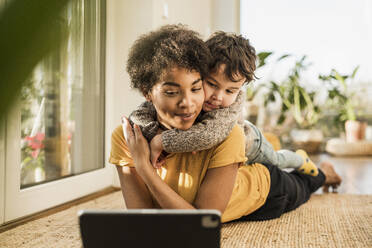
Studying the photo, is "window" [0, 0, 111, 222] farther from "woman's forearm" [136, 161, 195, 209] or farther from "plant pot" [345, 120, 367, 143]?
"plant pot" [345, 120, 367, 143]

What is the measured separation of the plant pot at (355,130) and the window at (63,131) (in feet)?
11.5

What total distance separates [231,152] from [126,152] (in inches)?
14.4

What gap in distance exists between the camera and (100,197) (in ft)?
6.41

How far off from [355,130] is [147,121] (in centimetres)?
409

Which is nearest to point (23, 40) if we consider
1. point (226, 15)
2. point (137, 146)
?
point (137, 146)

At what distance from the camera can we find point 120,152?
1224 mm

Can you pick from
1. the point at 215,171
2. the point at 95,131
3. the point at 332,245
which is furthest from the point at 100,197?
the point at 332,245

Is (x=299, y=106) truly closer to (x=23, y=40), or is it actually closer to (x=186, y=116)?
(x=186, y=116)

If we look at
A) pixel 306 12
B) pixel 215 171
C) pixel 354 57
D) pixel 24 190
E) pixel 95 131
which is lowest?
pixel 24 190

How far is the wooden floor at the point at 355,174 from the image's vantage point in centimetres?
232

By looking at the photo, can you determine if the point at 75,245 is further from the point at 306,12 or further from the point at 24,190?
the point at 306,12

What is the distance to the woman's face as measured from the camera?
969 mm

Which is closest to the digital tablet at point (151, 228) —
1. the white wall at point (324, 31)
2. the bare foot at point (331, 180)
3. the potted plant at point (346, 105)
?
the bare foot at point (331, 180)

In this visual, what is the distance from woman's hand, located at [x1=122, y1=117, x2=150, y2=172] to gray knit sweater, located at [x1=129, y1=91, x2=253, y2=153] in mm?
33
